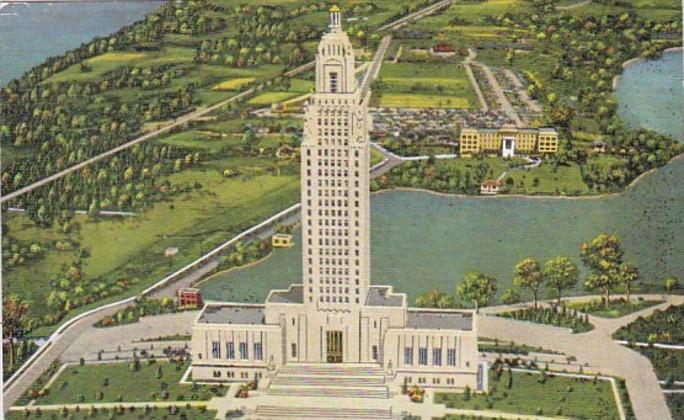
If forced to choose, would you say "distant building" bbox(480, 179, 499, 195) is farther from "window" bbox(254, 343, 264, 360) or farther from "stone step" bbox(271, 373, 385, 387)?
"window" bbox(254, 343, 264, 360)

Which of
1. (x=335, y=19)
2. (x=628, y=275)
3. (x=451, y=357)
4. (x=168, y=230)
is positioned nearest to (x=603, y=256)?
(x=628, y=275)

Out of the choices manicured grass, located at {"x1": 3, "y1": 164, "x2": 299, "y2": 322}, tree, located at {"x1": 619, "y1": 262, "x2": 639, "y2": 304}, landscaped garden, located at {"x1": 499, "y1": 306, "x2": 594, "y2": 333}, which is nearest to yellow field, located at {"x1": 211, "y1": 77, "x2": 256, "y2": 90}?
manicured grass, located at {"x1": 3, "y1": 164, "x2": 299, "y2": 322}

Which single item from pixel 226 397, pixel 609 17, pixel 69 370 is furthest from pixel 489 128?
pixel 69 370

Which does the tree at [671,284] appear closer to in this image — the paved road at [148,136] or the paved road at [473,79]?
the paved road at [473,79]

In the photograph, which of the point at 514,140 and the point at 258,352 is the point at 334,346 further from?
the point at 514,140

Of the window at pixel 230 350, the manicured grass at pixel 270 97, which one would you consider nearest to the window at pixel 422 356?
the window at pixel 230 350
